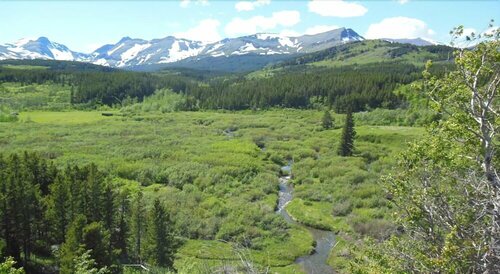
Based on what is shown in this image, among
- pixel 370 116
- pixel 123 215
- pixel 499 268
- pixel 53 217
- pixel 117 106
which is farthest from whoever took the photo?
pixel 117 106

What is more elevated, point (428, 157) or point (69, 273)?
point (428, 157)

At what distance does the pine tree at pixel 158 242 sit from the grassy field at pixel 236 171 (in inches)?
65.3

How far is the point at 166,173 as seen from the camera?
212 ft

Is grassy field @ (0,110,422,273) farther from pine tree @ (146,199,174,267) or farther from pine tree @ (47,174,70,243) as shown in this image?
pine tree @ (47,174,70,243)

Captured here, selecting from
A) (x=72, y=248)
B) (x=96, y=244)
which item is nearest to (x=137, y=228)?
(x=96, y=244)

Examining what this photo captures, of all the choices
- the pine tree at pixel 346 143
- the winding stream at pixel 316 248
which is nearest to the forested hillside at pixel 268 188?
the winding stream at pixel 316 248

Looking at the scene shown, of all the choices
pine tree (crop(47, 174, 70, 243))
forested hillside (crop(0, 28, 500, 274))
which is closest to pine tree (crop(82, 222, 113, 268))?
forested hillside (crop(0, 28, 500, 274))

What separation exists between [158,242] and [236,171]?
32936mm

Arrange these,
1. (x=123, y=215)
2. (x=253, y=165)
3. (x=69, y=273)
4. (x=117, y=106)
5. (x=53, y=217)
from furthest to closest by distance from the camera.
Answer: (x=117, y=106), (x=253, y=165), (x=123, y=215), (x=53, y=217), (x=69, y=273)

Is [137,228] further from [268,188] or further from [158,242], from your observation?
[268,188]

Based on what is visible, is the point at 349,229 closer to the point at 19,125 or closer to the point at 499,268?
the point at 499,268

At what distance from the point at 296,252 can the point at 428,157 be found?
26751 mm

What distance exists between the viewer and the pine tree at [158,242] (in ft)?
111

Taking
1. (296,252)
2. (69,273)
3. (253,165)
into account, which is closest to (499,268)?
(69,273)
